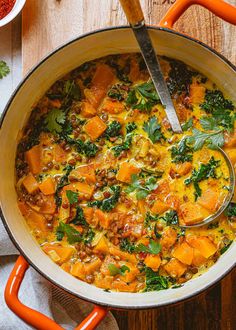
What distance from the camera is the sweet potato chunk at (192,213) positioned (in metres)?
3.79

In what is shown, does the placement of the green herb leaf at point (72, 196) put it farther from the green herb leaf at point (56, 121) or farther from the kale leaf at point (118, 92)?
the kale leaf at point (118, 92)

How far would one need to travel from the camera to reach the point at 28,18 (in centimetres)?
397

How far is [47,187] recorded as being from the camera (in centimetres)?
386

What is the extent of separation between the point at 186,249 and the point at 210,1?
146 cm

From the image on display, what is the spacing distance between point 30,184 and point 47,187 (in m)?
0.12

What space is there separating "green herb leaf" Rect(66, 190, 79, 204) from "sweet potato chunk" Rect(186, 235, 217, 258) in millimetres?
722

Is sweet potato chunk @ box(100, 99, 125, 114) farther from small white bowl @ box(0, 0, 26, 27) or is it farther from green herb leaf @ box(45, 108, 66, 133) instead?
small white bowl @ box(0, 0, 26, 27)

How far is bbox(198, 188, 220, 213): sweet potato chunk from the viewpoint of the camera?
3816 millimetres

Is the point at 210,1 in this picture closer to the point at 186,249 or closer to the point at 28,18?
the point at 28,18

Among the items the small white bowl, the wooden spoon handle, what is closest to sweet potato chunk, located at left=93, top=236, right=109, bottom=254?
the wooden spoon handle

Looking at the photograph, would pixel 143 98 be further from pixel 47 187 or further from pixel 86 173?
pixel 47 187

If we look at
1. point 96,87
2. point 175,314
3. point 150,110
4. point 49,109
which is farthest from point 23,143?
point 175,314

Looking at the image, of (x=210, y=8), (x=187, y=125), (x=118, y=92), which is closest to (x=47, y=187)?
(x=118, y=92)

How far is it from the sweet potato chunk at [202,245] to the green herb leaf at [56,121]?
1047 mm
